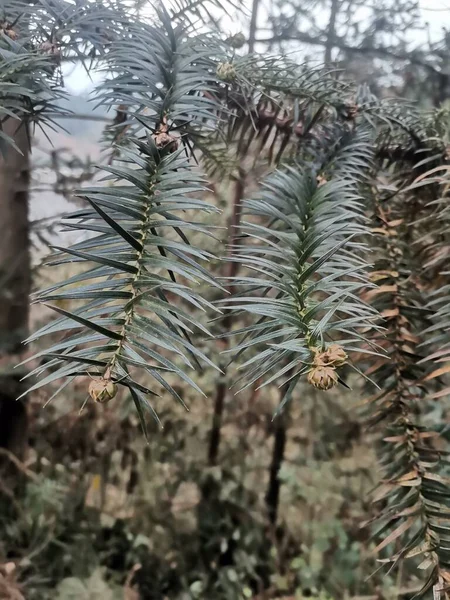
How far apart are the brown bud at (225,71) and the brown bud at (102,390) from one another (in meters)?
0.18

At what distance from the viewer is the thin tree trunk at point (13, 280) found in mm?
682

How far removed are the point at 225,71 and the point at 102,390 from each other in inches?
7.3

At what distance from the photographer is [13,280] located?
710mm

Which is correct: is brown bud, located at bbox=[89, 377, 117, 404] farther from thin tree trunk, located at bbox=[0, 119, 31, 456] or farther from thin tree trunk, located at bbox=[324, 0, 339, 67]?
thin tree trunk, located at bbox=[324, 0, 339, 67]

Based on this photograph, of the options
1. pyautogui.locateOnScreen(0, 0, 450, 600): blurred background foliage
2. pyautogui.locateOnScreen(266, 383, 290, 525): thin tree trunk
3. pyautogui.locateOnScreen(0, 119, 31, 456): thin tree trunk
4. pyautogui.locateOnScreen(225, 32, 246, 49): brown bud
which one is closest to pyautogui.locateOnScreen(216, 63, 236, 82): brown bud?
pyautogui.locateOnScreen(225, 32, 246, 49): brown bud

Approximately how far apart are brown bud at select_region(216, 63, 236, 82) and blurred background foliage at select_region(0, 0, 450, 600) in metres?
0.40

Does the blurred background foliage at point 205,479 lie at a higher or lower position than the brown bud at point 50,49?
lower

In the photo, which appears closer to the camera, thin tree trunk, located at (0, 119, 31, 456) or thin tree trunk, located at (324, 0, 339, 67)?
thin tree trunk, located at (0, 119, 31, 456)

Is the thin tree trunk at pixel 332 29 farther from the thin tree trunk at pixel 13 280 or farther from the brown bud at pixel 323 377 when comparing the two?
the brown bud at pixel 323 377

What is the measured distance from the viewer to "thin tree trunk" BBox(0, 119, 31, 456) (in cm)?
68

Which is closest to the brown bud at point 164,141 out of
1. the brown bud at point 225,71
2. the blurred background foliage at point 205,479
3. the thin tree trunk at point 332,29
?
the brown bud at point 225,71

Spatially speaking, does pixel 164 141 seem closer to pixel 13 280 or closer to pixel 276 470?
pixel 13 280

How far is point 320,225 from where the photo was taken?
0.68ft

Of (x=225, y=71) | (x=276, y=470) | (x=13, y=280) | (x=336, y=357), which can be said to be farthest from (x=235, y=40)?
(x=276, y=470)
